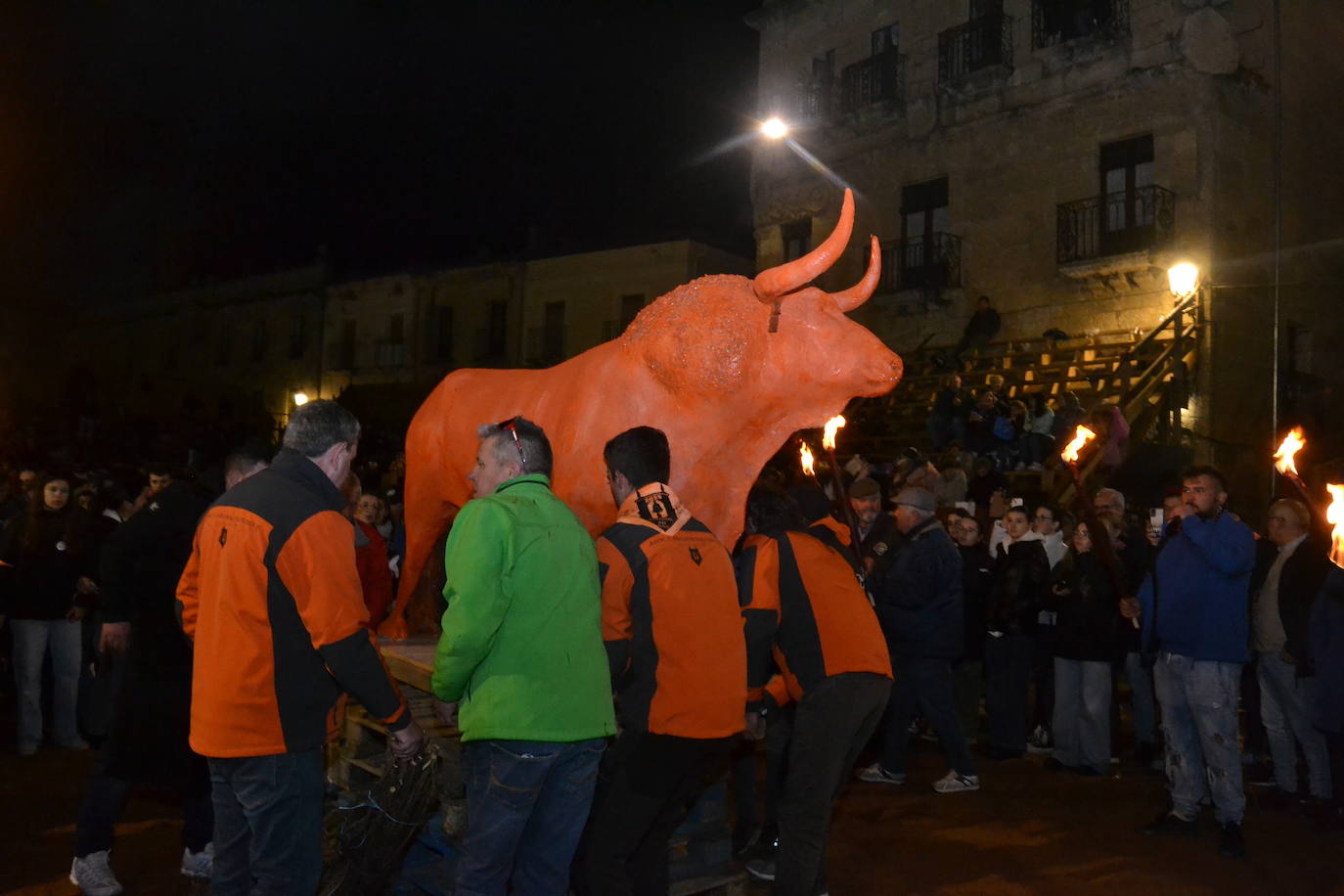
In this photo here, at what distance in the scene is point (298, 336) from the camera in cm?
3653

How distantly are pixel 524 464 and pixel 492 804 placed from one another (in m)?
1.08

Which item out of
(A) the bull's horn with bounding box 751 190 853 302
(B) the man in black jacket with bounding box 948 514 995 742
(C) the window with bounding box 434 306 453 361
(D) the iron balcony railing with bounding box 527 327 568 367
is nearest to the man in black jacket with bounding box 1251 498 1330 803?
(B) the man in black jacket with bounding box 948 514 995 742

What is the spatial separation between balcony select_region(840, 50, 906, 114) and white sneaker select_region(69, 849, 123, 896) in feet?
65.5

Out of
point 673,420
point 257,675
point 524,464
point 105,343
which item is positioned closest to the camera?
point 257,675

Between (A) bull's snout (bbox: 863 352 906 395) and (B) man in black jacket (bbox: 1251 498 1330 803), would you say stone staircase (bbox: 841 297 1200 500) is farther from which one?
(A) bull's snout (bbox: 863 352 906 395)

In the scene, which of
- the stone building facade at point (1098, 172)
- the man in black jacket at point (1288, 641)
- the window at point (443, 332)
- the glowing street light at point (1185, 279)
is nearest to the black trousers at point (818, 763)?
the man in black jacket at point (1288, 641)

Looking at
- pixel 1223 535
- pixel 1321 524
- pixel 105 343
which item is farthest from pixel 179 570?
pixel 105 343

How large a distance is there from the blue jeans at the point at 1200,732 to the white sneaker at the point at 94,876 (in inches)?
221

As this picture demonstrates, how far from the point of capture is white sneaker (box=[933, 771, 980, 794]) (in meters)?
7.50

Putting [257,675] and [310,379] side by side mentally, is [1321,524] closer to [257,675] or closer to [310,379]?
[257,675]

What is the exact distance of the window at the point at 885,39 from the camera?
2217 centimetres

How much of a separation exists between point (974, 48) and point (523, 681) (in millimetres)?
19919

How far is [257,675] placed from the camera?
336 centimetres

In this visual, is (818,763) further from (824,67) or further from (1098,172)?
(824,67)
